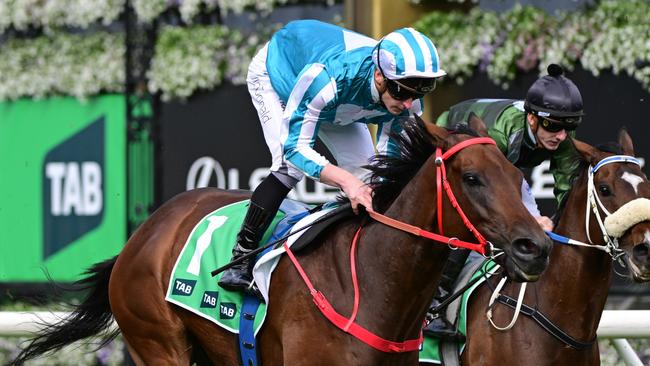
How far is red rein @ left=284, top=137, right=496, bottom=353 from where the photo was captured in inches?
142

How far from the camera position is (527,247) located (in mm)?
3395

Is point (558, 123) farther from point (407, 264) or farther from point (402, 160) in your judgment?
point (407, 264)

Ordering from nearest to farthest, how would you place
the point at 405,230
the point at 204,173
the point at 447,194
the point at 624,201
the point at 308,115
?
the point at 447,194, the point at 405,230, the point at 308,115, the point at 624,201, the point at 204,173

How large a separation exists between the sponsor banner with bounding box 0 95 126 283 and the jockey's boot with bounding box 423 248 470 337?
3.44m

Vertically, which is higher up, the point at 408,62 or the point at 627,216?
the point at 408,62

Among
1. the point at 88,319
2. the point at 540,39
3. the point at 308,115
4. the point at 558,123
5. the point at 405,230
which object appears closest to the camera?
the point at 405,230

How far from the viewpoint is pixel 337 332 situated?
383 centimetres

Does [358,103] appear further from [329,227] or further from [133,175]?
[133,175]

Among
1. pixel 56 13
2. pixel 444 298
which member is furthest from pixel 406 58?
pixel 56 13

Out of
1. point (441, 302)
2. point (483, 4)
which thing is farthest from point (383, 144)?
point (483, 4)

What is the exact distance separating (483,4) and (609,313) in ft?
7.99

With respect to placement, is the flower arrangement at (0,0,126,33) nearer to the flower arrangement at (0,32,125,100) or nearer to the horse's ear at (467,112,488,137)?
the flower arrangement at (0,32,125,100)

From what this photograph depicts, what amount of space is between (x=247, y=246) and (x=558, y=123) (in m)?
1.33

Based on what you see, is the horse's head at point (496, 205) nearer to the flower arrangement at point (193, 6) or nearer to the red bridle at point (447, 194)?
the red bridle at point (447, 194)
